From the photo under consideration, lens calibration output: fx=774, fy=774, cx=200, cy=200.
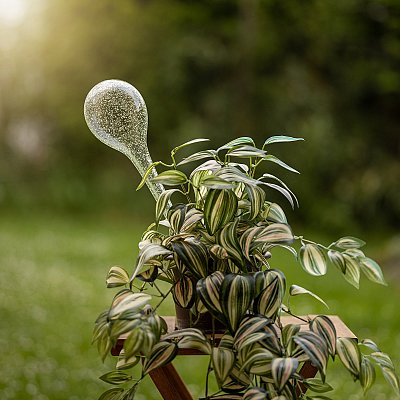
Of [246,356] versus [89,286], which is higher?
[89,286]

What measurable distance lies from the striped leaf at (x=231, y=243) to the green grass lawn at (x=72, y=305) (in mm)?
1728

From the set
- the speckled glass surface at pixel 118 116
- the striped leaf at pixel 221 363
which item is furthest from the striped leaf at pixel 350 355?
the speckled glass surface at pixel 118 116

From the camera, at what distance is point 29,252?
6.30 meters

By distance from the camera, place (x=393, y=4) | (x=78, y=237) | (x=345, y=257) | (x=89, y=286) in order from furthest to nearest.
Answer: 1. (x=393, y=4)
2. (x=78, y=237)
3. (x=89, y=286)
4. (x=345, y=257)

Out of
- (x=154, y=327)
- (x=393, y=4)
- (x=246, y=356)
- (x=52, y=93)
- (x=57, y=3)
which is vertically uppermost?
(x=57, y=3)

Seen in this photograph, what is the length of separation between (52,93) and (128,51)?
1010 millimetres

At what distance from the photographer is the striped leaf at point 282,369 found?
1.56 m

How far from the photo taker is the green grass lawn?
3.39m

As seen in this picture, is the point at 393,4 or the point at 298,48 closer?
the point at 393,4

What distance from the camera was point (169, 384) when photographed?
178 cm

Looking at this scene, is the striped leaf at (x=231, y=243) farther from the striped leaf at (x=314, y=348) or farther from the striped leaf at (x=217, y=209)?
the striped leaf at (x=314, y=348)

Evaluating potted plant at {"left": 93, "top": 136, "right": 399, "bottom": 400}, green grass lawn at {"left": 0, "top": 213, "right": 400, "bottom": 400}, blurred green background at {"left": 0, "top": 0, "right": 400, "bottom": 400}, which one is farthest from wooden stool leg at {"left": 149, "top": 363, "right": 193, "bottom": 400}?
blurred green background at {"left": 0, "top": 0, "right": 400, "bottom": 400}

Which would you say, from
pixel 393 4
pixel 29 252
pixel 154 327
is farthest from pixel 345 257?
pixel 393 4

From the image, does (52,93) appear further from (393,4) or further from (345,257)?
(345,257)
